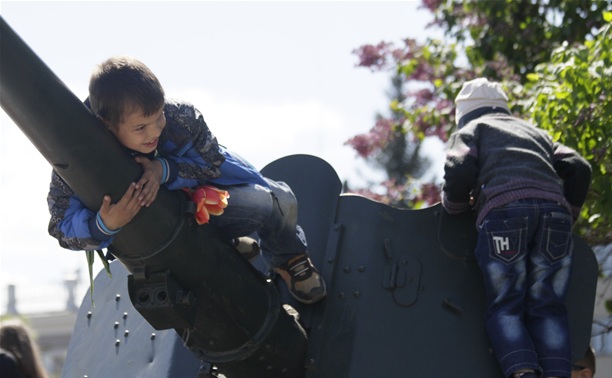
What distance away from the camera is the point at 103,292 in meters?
6.06

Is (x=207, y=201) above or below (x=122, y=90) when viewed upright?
below

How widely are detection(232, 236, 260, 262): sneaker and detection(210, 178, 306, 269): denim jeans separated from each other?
→ 0.13 feet

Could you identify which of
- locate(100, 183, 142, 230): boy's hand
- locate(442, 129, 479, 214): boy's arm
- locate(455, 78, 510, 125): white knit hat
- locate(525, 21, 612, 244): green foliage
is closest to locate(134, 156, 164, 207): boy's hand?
locate(100, 183, 142, 230): boy's hand

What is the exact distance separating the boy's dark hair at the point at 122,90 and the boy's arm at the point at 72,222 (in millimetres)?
320

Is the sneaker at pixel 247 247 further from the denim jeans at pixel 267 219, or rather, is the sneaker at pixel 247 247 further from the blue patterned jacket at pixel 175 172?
the blue patterned jacket at pixel 175 172

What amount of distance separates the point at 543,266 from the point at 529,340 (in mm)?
314

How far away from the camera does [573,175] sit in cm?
543

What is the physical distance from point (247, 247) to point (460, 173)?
880 millimetres

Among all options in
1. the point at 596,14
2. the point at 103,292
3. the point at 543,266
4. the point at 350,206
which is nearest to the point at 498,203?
the point at 543,266

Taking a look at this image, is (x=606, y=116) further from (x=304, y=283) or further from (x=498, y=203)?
(x=304, y=283)

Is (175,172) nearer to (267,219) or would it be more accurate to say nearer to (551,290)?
(267,219)

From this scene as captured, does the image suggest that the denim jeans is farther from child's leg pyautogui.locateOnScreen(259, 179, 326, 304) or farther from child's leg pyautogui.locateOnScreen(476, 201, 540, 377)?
child's leg pyautogui.locateOnScreen(476, 201, 540, 377)

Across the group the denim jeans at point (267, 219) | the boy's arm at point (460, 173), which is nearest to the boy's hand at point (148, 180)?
the denim jeans at point (267, 219)

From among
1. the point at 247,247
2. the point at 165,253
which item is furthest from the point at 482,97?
the point at 165,253
